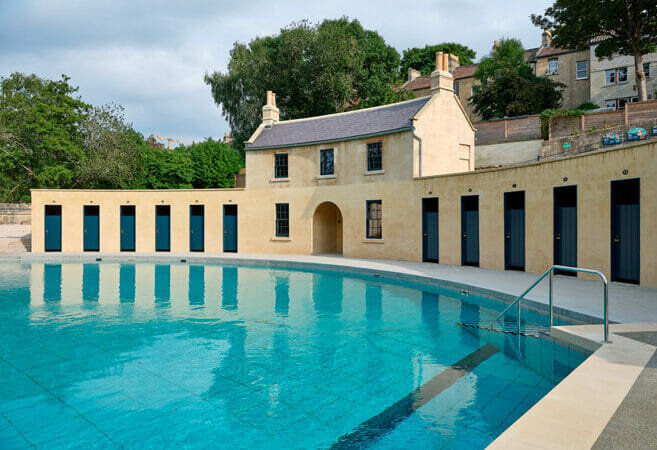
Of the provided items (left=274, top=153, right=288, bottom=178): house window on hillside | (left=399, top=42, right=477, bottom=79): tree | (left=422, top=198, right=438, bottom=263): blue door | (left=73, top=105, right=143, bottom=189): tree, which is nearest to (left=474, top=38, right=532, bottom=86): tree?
(left=399, top=42, right=477, bottom=79): tree

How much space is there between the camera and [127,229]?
946 inches

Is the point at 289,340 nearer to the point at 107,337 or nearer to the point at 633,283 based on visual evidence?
the point at 107,337

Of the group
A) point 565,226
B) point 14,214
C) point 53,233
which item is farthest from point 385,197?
point 14,214

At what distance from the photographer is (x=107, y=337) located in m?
7.80

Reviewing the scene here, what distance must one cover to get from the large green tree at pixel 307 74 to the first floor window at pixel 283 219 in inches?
604

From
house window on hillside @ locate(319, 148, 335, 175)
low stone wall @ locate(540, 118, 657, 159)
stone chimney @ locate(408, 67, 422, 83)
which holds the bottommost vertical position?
house window on hillside @ locate(319, 148, 335, 175)

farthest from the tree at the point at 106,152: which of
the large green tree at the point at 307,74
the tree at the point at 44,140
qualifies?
the large green tree at the point at 307,74

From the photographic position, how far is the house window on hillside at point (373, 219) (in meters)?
19.7

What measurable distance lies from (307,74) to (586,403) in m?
33.7

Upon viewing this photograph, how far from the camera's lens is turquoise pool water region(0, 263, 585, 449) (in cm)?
440

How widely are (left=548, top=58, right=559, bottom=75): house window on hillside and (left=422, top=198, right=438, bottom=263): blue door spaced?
3087 cm

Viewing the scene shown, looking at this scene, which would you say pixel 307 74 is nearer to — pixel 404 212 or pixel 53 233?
pixel 404 212

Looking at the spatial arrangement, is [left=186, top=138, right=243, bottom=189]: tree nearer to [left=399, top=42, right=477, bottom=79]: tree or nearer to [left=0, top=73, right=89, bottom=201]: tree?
[left=0, top=73, right=89, bottom=201]: tree

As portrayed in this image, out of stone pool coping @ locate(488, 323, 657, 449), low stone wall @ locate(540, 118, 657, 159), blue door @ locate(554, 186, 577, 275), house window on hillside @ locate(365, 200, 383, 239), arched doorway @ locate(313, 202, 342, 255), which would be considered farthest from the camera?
arched doorway @ locate(313, 202, 342, 255)
